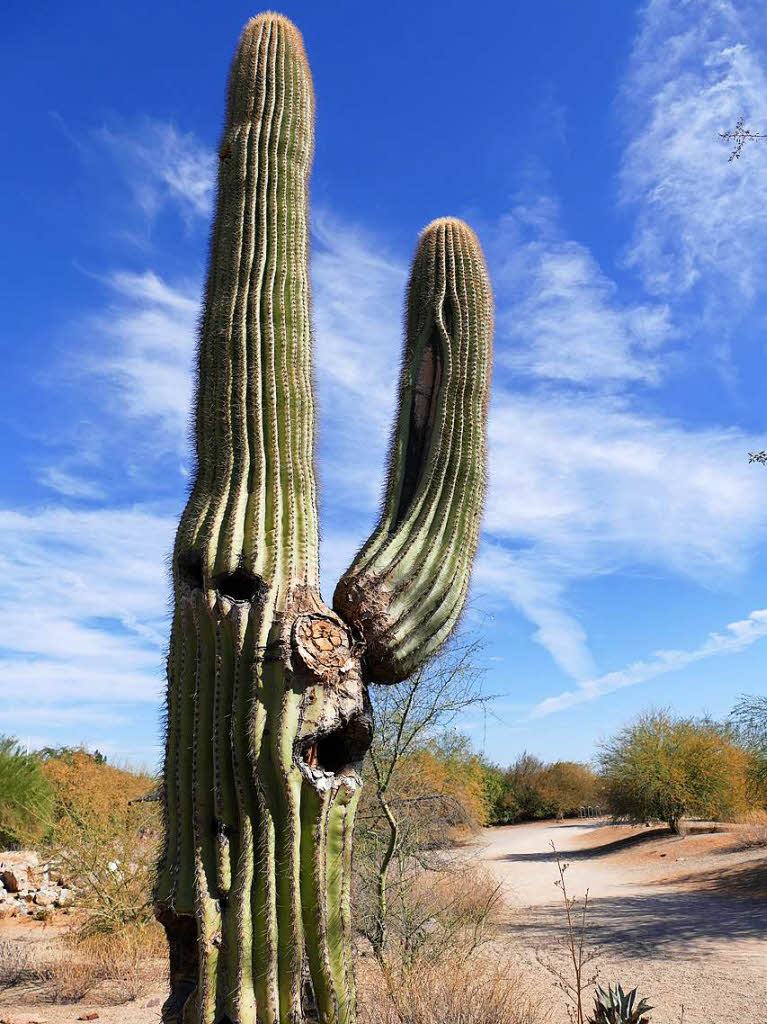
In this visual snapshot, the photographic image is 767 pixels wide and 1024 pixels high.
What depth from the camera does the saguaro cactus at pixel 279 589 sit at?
333 cm

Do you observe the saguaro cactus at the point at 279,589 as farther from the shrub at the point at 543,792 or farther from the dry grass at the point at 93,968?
the shrub at the point at 543,792

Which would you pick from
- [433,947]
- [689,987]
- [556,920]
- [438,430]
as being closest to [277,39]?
[438,430]

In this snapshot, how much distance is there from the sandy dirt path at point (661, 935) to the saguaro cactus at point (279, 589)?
544 centimetres

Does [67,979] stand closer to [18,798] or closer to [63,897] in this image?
[63,897]

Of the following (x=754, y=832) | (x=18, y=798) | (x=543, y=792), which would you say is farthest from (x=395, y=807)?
(x=543, y=792)

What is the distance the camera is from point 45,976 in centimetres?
838

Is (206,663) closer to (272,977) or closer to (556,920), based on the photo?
(272,977)

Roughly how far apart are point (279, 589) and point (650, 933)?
10.4m

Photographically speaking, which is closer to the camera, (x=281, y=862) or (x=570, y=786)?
(x=281, y=862)

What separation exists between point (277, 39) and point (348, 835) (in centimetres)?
516

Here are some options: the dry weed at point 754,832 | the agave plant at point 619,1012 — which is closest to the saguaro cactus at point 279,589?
the agave plant at point 619,1012

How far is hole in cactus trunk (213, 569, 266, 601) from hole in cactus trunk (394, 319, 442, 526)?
1414mm

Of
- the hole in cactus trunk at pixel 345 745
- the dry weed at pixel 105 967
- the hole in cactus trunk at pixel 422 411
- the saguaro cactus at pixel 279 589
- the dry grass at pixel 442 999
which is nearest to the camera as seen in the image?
the saguaro cactus at pixel 279 589

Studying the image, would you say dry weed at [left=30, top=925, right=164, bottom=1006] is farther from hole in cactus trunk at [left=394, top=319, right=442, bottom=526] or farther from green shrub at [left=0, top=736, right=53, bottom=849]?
green shrub at [left=0, top=736, right=53, bottom=849]
